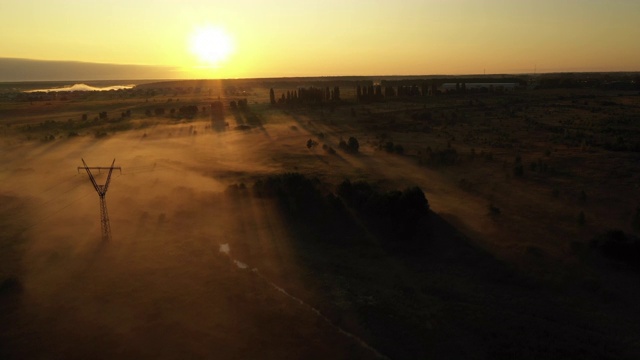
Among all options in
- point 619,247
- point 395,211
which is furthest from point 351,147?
point 619,247

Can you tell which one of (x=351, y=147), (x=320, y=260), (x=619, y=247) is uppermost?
(x=351, y=147)

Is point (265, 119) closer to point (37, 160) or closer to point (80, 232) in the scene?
point (37, 160)

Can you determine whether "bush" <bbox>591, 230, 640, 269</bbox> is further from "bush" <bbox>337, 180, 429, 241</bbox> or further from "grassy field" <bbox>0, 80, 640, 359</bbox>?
"bush" <bbox>337, 180, 429, 241</bbox>

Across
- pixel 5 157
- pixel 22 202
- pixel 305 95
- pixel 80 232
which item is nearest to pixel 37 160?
pixel 5 157

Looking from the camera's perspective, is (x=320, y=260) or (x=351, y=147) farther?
(x=351, y=147)

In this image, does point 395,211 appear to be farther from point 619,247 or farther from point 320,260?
point 619,247

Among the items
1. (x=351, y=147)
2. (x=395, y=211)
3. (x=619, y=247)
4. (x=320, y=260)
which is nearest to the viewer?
(x=619, y=247)

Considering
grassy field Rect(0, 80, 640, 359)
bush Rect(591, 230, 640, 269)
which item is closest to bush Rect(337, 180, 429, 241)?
grassy field Rect(0, 80, 640, 359)

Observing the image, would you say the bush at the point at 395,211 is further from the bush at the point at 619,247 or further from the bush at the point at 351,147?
the bush at the point at 351,147
